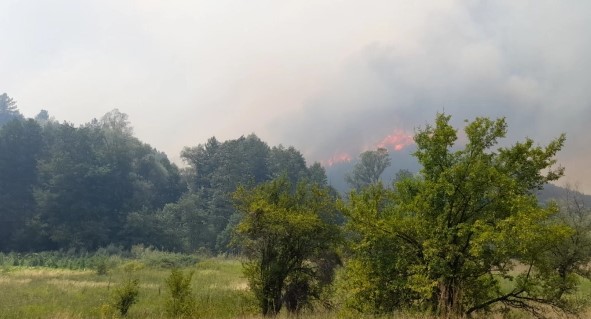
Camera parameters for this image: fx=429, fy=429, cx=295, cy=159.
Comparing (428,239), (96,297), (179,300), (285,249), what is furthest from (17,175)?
(428,239)

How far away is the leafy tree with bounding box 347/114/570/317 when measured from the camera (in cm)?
1013

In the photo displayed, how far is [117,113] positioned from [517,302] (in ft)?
418

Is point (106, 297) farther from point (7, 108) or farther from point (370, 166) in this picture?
point (7, 108)

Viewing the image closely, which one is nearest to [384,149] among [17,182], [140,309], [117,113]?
A: [117,113]

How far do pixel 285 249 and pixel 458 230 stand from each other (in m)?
6.18

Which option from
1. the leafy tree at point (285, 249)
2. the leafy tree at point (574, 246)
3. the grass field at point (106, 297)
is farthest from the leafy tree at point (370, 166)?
the leafy tree at point (285, 249)

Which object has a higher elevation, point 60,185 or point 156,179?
point 156,179

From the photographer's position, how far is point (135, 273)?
33.2m

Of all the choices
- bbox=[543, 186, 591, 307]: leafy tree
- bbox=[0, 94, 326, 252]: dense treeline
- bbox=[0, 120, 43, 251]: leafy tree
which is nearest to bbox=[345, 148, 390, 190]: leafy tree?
bbox=[0, 94, 326, 252]: dense treeline

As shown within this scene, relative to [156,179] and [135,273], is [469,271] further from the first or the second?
[156,179]

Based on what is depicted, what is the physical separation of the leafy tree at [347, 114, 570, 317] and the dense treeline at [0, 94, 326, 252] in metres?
62.0

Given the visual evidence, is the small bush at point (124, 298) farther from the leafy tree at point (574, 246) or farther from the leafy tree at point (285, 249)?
the leafy tree at point (574, 246)

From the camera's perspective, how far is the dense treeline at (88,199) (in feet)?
225

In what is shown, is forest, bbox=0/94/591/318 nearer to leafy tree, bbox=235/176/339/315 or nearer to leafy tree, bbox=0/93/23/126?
leafy tree, bbox=235/176/339/315
